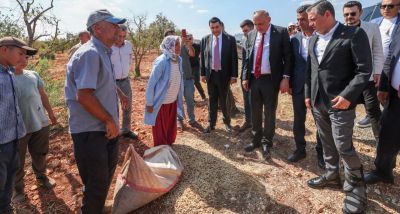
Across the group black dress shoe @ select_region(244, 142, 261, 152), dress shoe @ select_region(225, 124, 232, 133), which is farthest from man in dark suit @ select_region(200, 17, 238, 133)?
black dress shoe @ select_region(244, 142, 261, 152)

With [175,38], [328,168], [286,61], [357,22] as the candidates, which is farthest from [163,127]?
[357,22]

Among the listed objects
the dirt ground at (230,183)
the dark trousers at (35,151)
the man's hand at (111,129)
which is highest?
the man's hand at (111,129)

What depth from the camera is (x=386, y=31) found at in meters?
4.00

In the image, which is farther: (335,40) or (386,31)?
(386,31)

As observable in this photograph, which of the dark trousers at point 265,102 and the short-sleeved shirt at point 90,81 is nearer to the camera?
the short-sleeved shirt at point 90,81

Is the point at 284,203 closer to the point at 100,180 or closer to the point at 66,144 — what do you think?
the point at 100,180

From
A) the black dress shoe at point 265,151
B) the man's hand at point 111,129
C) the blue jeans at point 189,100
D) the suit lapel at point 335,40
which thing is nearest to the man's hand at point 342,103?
the suit lapel at point 335,40

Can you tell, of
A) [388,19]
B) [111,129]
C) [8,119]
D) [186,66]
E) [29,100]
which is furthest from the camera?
[186,66]

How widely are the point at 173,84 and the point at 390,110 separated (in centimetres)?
252

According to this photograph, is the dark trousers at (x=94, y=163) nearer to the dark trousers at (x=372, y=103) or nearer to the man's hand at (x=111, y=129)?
the man's hand at (x=111, y=129)

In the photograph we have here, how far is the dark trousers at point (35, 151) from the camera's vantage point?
10.5 feet

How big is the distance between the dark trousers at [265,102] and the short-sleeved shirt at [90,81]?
2106 millimetres

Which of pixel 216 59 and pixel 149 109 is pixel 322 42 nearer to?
pixel 216 59

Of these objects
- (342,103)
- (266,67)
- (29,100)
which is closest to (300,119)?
(266,67)
